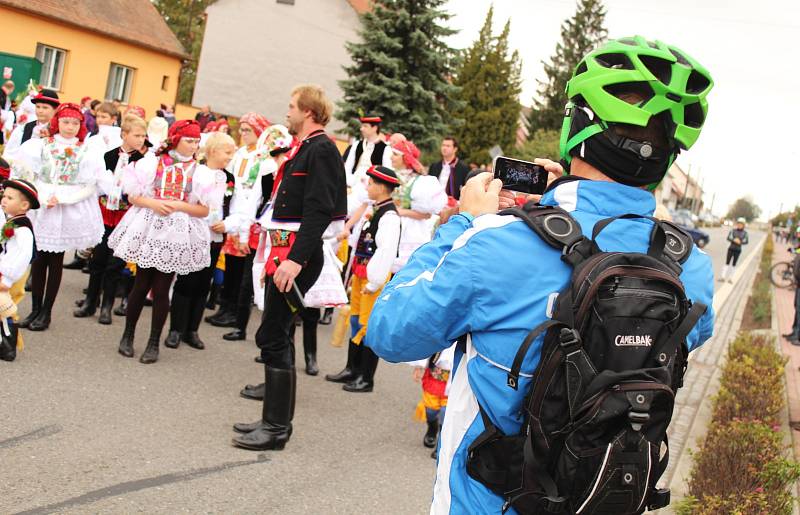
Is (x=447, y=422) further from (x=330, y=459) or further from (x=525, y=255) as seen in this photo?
(x=330, y=459)

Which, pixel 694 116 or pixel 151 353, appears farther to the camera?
pixel 151 353

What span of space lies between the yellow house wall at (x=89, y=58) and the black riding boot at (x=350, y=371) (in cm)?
2572

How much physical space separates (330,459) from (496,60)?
4425cm

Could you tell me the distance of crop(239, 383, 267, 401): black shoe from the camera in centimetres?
650

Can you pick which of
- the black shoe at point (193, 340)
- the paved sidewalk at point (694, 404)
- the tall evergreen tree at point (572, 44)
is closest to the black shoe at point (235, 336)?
the black shoe at point (193, 340)

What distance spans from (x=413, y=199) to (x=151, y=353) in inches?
127

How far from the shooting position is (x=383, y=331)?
2166 millimetres

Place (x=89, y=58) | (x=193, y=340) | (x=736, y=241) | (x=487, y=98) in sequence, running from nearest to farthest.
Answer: (x=193, y=340), (x=736, y=241), (x=89, y=58), (x=487, y=98)

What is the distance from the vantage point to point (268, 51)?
135 ft

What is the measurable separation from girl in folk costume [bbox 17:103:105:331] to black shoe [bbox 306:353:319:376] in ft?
7.80

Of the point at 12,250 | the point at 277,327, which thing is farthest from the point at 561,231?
the point at 12,250

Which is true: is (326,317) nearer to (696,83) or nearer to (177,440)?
(177,440)

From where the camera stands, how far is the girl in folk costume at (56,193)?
739 centimetres

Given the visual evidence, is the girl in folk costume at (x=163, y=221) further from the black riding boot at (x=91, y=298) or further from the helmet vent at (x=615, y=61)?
the helmet vent at (x=615, y=61)
